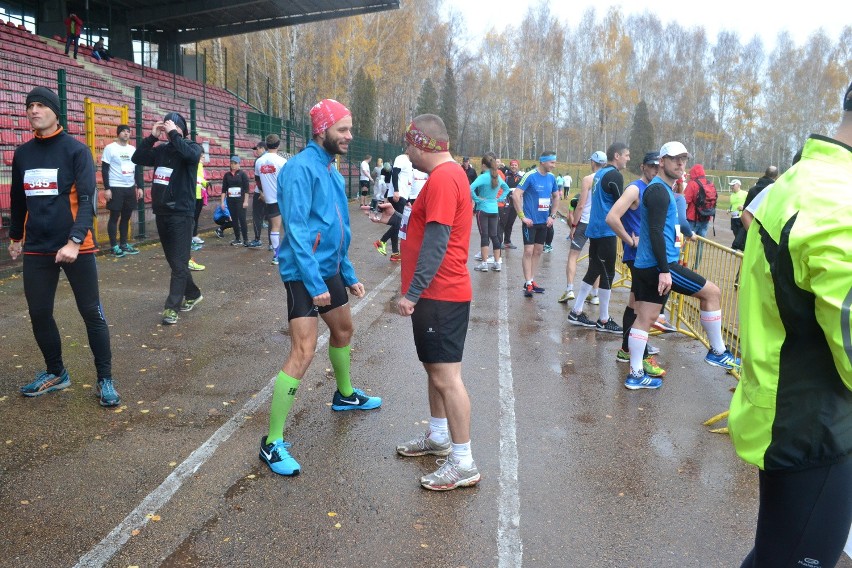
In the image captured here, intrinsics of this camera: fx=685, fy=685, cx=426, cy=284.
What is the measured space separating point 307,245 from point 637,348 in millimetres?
3295

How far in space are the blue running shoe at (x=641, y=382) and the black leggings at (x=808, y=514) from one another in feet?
13.3

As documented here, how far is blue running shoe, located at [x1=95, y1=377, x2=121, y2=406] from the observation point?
192 inches

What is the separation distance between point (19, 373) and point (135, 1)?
89.3 ft

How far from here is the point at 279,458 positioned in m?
4.06

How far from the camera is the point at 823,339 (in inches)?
73.6

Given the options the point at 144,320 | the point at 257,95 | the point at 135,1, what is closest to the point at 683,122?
the point at 257,95

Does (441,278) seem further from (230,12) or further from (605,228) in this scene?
(230,12)

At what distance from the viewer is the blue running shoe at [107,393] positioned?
4883 mm

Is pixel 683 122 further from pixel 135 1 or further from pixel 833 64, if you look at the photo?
pixel 135 1

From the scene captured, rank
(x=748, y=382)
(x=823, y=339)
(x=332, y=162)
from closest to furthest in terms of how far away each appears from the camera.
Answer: (x=823, y=339) < (x=748, y=382) < (x=332, y=162)

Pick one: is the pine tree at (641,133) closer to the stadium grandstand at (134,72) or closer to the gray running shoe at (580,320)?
the stadium grandstand at (134,72)

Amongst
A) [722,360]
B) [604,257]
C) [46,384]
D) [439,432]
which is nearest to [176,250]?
[46,384]

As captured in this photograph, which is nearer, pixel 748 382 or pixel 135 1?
pixel 748 382

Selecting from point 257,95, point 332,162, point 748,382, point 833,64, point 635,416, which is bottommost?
point 635,416
